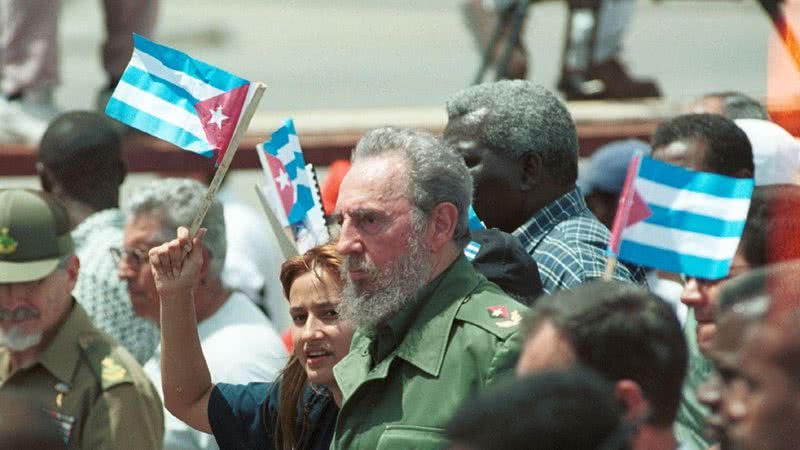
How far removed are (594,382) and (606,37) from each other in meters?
7.10

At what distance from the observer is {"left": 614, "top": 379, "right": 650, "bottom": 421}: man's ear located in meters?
3.04

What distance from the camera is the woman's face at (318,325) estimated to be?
448 centimetres

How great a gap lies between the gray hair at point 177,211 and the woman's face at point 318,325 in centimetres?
133

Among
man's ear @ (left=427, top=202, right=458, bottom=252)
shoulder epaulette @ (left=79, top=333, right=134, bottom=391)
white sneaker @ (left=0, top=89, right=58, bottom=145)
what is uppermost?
man's ear @ (left=427, top=202, right=458, bottom=252)

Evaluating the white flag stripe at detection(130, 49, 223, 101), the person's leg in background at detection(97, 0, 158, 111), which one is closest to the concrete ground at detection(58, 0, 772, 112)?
the person's leg in background at detection(97, 0, 158, 111)

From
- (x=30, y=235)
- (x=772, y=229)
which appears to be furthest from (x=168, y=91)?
(x=772, y=229)

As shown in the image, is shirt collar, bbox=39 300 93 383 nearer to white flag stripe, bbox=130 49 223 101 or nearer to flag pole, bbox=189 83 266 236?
flag pole, bbox=189 83 266 236

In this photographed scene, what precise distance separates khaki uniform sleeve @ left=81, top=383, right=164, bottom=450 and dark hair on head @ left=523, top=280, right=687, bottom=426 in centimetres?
184

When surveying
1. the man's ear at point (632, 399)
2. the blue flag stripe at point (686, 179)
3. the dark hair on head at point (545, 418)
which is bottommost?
the blue flag stripe at point (686, 179)

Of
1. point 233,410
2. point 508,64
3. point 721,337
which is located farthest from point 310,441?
point 508,64

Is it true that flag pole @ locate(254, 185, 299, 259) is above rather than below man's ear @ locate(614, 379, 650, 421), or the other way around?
below

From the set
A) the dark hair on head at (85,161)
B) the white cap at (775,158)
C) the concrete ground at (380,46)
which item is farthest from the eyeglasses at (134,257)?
the concrete ground at (380,46)

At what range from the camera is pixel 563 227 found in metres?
5.18

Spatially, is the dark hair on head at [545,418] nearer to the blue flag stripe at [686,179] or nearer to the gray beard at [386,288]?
the gray beard at [386,288]
